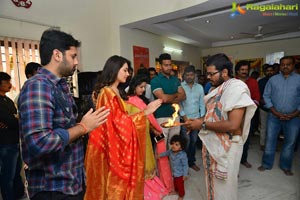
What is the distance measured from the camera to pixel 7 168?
2.25 meters

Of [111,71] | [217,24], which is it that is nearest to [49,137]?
[111,71]

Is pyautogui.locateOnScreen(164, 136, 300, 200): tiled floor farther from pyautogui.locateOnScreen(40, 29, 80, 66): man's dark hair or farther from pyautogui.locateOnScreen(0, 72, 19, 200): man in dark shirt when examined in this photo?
pyautogui.locateOnScreen(40, 29, 80, 66): man's dark hair


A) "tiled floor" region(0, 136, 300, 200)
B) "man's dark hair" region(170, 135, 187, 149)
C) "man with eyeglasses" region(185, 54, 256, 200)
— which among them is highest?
"man with eyeglasses" region(185, 54, 256, 200)

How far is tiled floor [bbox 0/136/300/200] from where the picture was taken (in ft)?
8.23

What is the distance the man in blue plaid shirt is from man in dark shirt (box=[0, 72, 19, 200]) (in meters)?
1.35

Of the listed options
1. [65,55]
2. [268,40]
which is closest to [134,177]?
[65,55]

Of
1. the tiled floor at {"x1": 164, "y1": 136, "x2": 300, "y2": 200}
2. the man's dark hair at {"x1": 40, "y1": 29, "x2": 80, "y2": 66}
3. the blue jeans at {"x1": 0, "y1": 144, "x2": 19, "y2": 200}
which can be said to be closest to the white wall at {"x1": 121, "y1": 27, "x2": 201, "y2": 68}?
the tiled floor at {"x1": 164, "y1": 136, "x2": 300, "y2": 200}

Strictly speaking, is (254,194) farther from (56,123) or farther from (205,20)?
(205,20)

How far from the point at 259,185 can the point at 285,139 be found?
0.79 meters

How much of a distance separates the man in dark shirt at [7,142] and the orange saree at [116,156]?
3.06 ft

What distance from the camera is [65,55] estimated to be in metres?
1.11

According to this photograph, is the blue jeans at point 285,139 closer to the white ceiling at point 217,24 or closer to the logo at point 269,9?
the white ceiling at point 217,24

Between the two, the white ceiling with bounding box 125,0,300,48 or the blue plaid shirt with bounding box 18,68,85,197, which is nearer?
the blue plaid shirt with bounding box 18,68,85,197

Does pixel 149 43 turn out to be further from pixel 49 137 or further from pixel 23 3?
pixel 49 137
